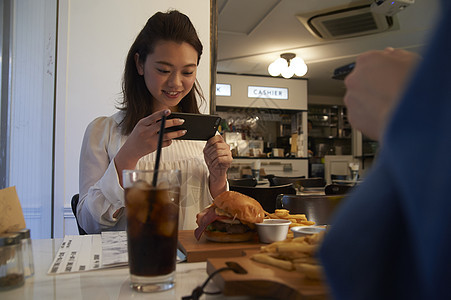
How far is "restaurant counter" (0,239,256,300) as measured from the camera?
68cm

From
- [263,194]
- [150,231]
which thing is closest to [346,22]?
[263,194]

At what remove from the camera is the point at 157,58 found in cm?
178

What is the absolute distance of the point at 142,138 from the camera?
1.52 m

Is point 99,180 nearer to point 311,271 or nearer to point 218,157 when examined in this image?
point 218,157

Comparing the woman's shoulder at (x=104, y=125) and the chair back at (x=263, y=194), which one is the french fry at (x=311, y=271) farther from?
the chair back at (x=263, y=194)

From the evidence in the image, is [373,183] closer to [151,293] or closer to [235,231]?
[151,293]

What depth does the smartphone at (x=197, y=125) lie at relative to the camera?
1.49m

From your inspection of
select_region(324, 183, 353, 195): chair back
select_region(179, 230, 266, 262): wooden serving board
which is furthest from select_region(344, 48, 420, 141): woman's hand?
select_region(324, 183, 353, 195): chair back

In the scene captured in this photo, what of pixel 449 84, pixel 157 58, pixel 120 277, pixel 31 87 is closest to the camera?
pixel 449 84

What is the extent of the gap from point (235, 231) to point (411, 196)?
830 mm

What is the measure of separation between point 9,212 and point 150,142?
71cm

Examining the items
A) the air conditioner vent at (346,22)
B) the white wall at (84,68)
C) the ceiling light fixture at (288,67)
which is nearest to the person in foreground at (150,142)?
the white wall at (84,68)

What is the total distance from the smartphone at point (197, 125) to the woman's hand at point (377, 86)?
41.6 inches

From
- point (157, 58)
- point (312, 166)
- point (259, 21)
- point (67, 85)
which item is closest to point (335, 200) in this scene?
→ point (157, 58)
